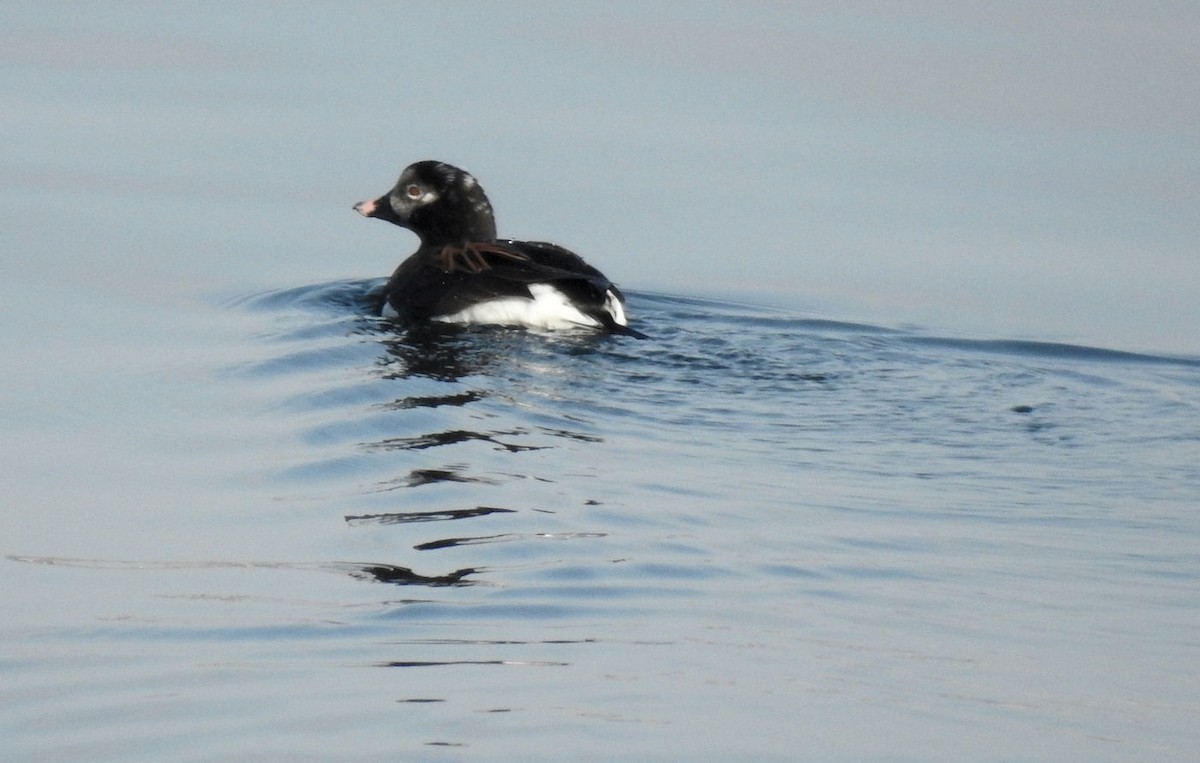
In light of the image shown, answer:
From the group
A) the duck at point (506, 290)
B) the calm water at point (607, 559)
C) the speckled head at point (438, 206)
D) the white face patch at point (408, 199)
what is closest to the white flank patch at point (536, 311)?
the duck at point (506, 290)

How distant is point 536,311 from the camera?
860 centimetres

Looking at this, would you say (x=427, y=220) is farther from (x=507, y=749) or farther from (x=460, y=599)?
(x=507, y=749)

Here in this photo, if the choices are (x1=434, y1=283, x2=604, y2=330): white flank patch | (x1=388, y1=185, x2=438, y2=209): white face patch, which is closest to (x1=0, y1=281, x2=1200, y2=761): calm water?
(x1=434, y1=283, x2=604, y2=330): white flank patch

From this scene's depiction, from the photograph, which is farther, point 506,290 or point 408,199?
point 408,199

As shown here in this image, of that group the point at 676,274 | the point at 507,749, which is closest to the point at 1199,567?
the point at 507,749

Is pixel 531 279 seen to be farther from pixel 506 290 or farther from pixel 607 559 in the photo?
pixel 607 559

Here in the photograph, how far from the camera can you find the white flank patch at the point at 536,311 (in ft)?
28.1

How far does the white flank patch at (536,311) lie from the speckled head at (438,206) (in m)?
0.94

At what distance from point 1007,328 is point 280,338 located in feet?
11.5

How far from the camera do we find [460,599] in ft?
15.8

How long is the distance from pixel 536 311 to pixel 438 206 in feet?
→ 4.15

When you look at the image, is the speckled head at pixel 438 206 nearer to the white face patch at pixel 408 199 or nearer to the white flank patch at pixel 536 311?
the white face patch at pixel 408 199

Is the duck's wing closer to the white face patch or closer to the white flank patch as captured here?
the white flank patch

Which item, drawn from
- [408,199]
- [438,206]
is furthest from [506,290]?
→ [408,199]
